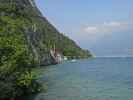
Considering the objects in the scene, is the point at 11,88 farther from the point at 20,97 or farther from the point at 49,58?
the point at 49,58

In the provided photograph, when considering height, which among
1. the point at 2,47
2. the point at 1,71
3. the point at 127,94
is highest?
the point at 2,47

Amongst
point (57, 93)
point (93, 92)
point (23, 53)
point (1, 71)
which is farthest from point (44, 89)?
point (1, 71)

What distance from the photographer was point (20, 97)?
158 ft

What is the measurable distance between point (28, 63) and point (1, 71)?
692cm

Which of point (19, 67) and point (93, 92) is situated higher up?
point (19, 67)

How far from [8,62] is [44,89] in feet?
47.2

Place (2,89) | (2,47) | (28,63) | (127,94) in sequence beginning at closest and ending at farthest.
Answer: (2,89) < (2,47) < (28,63) < (127,94)

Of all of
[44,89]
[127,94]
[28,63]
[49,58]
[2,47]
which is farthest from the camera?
[49,58]

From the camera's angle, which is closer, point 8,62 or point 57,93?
point 8,62

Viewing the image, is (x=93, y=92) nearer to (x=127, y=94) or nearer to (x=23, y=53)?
→ (x=127, y=94)

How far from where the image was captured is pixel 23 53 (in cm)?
4819

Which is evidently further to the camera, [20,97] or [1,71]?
[20,97]

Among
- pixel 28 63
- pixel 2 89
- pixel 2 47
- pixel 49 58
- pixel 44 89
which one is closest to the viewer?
pixel 2 89

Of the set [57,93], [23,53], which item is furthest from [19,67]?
[57,93]
